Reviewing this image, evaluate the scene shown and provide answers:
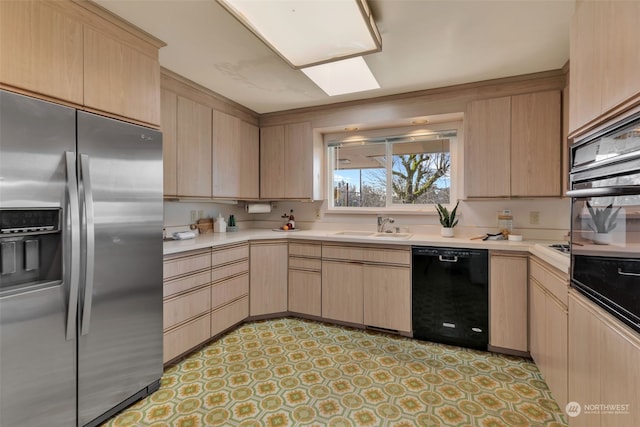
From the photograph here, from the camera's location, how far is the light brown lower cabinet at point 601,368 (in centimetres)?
97

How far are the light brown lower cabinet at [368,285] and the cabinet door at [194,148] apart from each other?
1407mm

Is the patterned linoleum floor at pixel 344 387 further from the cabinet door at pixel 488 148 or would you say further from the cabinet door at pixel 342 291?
the cabinet door at pixel 488 148

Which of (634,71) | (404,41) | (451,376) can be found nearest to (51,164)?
(404,41)

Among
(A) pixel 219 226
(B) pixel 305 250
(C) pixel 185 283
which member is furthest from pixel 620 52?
(A) pixel 219 226

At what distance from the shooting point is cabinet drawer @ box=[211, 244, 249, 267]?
263cm

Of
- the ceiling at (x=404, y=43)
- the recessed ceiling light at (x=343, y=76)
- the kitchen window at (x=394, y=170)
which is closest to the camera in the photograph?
the ceiling at (x=404, y=43)

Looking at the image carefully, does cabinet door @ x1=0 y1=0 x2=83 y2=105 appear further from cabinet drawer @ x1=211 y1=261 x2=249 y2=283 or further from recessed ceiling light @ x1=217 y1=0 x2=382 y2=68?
cabinet drawer @ x1=211 y1=261 x2=249 y2=283

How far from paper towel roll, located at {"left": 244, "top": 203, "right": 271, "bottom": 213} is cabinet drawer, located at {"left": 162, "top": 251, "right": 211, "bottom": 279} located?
122cm

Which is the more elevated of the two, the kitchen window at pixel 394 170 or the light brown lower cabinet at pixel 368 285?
the kitchen window at pixel 394 170

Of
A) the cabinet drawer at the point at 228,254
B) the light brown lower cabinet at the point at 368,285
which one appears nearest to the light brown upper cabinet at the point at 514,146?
the light brown lower cabinet at the point at 368,285

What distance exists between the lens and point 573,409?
1.45 m

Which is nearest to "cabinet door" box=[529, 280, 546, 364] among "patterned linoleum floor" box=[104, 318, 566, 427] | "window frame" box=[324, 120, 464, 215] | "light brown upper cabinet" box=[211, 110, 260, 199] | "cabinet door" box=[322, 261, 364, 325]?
"patterned linoleum floor" box=[104, 318, 566, 427]

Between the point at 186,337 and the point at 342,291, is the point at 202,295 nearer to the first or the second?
the point at 186,337

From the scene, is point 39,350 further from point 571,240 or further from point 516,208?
point 516,208
